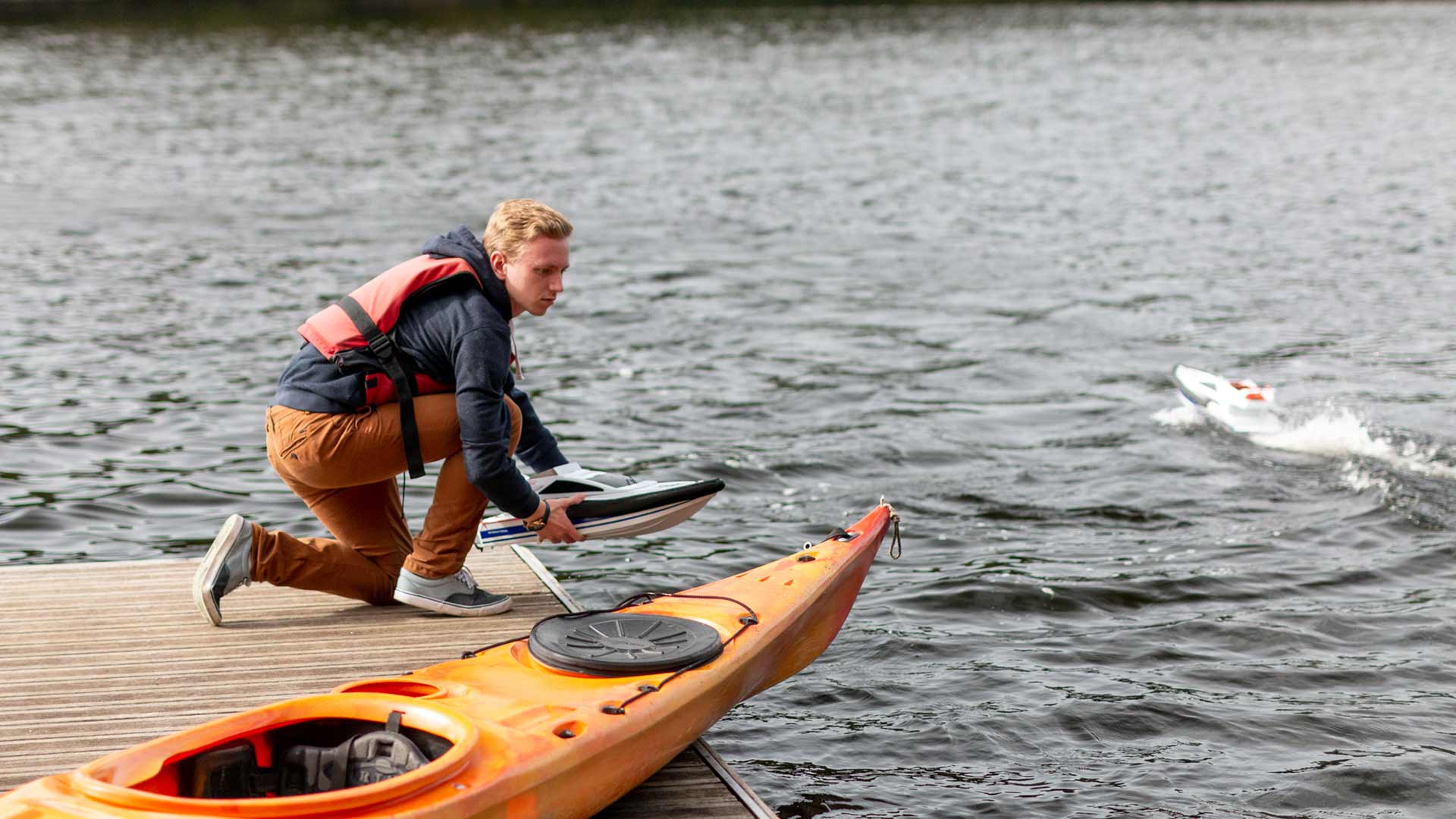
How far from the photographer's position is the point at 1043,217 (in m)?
18.5

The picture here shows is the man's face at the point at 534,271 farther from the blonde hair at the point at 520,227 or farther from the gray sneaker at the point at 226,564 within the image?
the gray sneaker at the point at 226,564

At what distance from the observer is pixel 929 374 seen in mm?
11766

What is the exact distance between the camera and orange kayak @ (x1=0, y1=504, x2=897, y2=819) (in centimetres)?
368

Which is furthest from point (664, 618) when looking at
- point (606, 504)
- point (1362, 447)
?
point (1362, 447)

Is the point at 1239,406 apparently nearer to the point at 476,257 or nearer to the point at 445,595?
the point at 445,595

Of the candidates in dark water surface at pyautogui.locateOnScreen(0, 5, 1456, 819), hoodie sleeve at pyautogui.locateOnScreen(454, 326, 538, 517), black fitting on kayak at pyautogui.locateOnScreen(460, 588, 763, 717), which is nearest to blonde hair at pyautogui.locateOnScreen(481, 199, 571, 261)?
hoodie sleeve at pyautogui.locateOnScreen(454, 326, 538, 517)

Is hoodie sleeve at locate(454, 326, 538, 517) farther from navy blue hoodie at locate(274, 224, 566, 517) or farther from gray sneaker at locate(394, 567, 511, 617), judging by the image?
gray sneaker at locate(394, 567, 511, 617)

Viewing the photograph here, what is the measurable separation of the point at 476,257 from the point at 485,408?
22.4 inches

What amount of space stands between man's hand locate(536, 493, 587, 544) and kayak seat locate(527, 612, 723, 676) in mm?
475

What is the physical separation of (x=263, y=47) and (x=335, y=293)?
2741cm

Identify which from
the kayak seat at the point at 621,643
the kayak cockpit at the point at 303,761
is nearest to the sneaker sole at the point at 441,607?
the kayak seat at the point at 621,643

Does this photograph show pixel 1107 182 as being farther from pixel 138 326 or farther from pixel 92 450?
pixel 92 450

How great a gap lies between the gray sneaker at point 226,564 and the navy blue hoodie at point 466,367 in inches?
20.7

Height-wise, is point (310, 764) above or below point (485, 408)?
below
